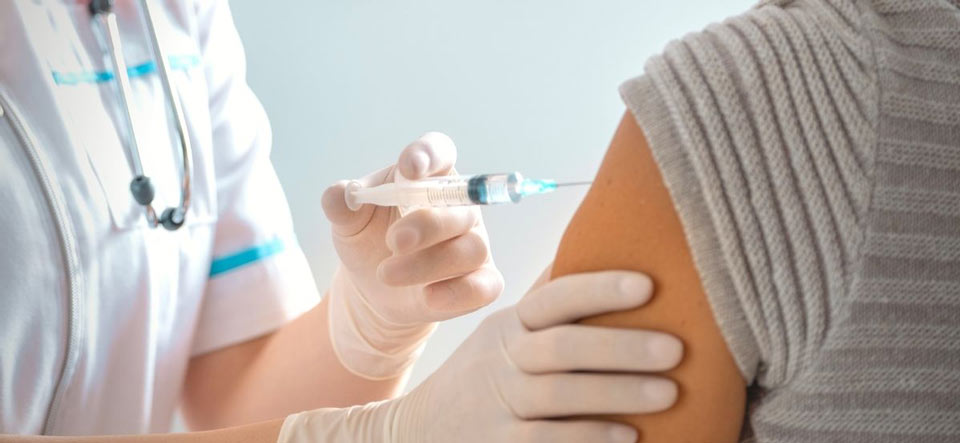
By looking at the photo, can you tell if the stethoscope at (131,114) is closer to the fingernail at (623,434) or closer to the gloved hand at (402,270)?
the gloved hand at (402,270)

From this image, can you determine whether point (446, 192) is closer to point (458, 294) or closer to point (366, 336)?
point (458, 294)

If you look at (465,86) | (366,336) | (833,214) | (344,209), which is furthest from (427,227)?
(465,86)

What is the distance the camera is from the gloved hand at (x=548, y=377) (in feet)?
2.42

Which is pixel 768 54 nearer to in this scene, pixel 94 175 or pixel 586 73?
pixel 94 175

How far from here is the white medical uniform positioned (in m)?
1.23

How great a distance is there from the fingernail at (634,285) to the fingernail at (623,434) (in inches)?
4.8


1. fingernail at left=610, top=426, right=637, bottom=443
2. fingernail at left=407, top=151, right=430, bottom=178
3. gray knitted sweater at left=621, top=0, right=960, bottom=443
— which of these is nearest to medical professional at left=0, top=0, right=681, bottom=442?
fingernail at left=407, top=151, right=430, bottom=178

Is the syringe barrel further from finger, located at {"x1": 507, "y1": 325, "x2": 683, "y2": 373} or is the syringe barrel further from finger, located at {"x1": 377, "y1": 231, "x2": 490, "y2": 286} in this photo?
finger, located at {"x1": 507, "y1": 325, "x2": 683, "y2": 373}

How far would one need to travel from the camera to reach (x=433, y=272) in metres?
1.17

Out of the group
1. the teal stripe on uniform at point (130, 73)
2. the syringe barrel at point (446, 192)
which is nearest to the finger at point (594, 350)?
the syringe barrel at point (446, 192)

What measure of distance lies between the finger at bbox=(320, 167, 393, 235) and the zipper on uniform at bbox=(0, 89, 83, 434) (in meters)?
0.35

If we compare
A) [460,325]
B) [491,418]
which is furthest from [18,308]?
[460,325]

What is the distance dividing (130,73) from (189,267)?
12.2 inches

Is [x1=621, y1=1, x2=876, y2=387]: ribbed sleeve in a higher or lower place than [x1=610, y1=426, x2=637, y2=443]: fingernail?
higher
